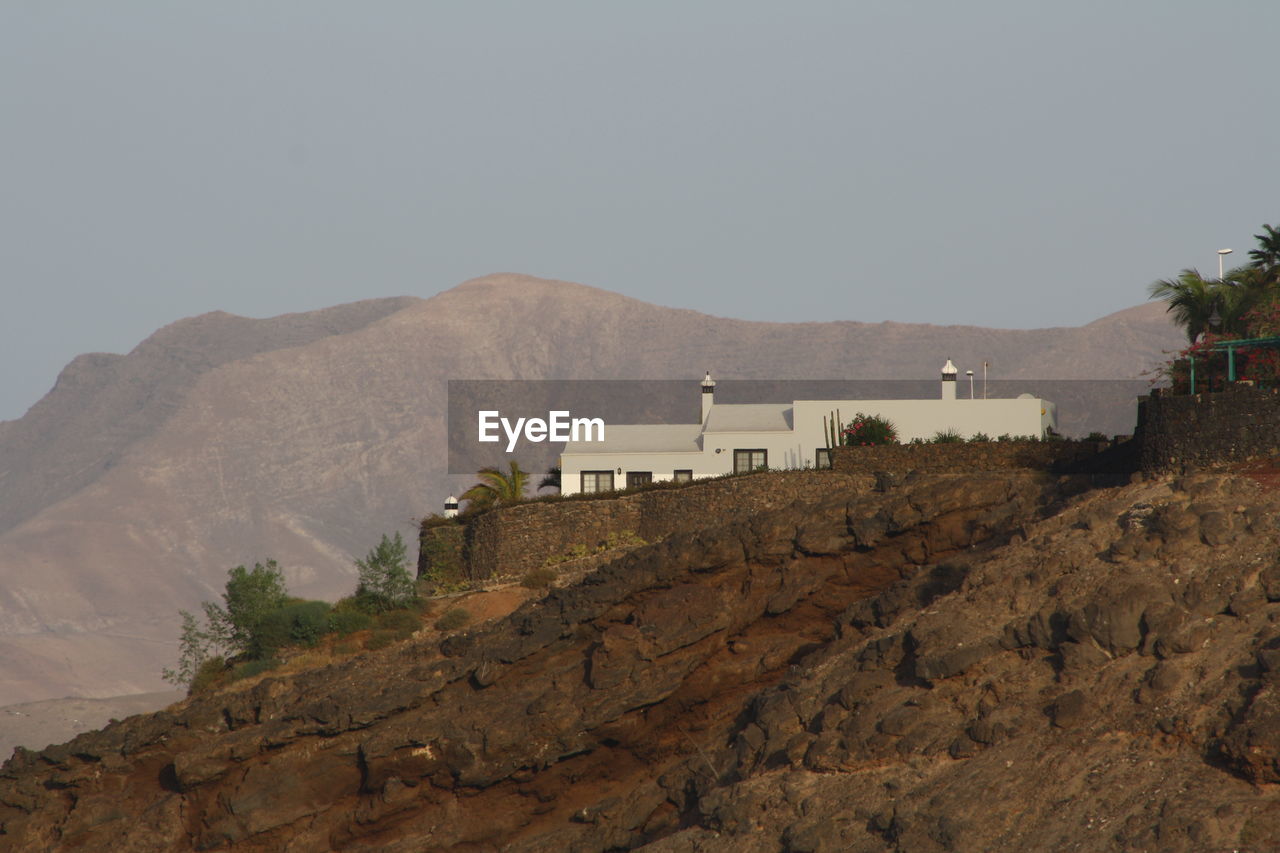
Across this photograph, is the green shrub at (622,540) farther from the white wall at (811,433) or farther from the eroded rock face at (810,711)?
the eroded rock face at (810,711)

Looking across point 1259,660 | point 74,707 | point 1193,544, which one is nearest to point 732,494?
point 1193,544

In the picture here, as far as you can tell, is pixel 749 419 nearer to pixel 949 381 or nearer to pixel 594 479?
pixel 594 479

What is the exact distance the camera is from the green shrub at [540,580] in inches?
1778

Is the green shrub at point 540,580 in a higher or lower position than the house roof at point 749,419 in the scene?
lower

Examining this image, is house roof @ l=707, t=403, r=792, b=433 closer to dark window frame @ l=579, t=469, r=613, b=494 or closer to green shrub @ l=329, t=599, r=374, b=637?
dark window frame @ l=579, t=469, r=613, b=494

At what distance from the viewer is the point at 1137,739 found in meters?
21.8

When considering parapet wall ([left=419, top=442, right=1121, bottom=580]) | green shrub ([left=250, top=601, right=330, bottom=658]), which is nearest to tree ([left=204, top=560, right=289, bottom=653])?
green shrub ([left=250, top=601, right=330, bottom=658])

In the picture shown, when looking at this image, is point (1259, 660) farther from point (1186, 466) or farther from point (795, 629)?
point (795, 629)

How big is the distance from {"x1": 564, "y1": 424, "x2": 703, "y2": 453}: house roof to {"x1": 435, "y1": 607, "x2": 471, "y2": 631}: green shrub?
13.4 m

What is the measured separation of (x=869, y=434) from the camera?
4784 centimetres

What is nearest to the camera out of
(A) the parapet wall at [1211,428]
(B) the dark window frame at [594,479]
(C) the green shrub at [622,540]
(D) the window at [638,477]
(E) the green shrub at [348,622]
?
(A) the parapet wall at [1211,428]

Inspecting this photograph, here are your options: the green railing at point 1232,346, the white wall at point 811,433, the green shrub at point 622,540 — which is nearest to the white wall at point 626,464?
the white wall at point 811,433

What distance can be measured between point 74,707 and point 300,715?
451ft

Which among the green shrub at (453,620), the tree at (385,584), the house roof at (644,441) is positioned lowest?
the green shrub at (453,620)
